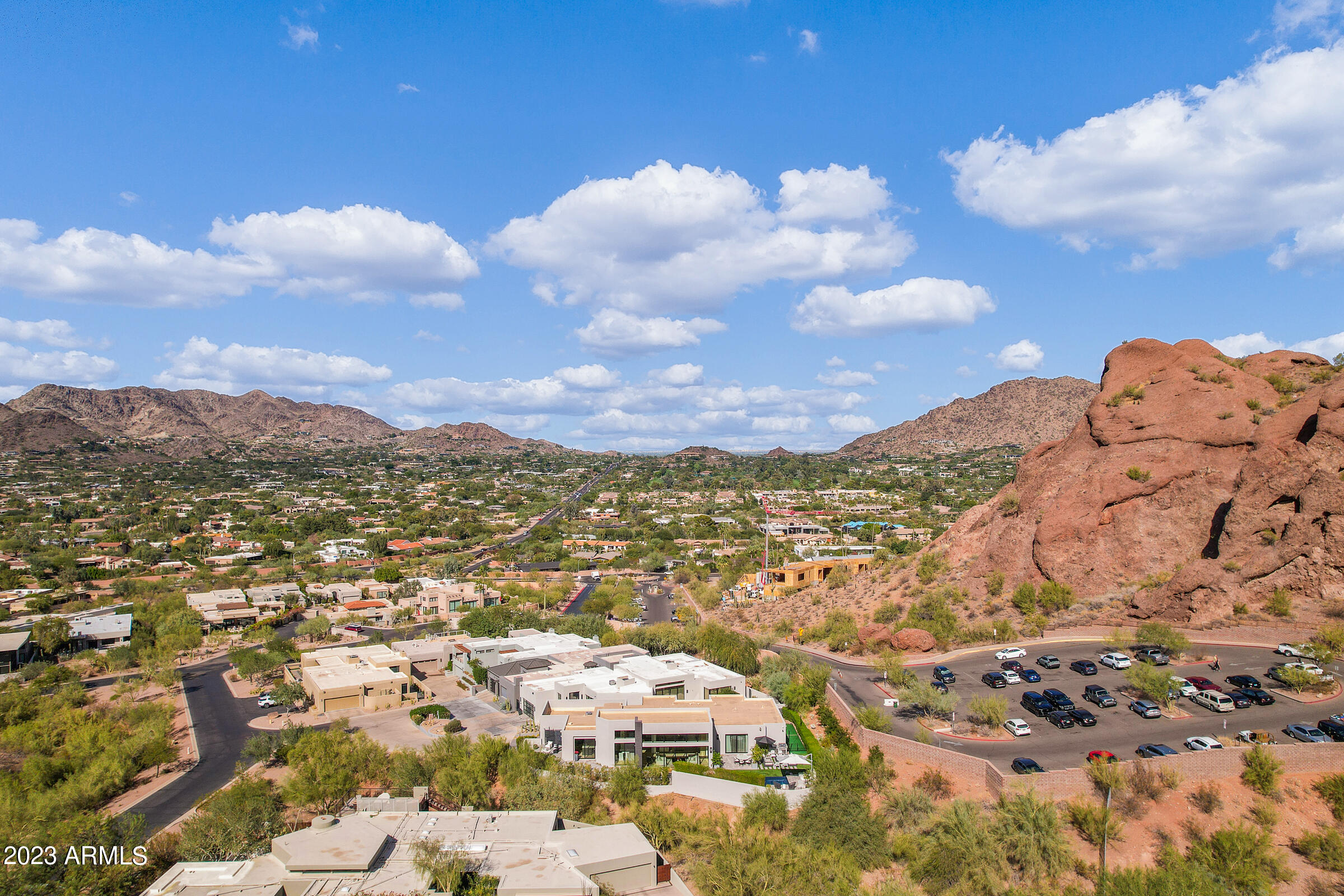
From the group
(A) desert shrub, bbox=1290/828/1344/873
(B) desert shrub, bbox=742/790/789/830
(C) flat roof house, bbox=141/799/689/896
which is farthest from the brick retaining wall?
(C) flat roof house, bbox=141/799/689/896

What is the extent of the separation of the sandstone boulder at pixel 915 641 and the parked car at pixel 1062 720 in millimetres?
12120

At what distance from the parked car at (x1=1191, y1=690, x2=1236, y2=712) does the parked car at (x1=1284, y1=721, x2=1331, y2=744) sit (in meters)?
2.37

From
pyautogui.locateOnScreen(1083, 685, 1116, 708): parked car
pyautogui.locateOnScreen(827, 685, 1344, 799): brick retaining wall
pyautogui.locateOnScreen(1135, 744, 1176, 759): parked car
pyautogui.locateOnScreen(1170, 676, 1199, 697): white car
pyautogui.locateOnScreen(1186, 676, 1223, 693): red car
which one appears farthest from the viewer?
pyautogui.locateOnScreen(1083, 685, 1116, 708): parked car

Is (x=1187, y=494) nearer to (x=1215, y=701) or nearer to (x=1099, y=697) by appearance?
(x=1215, y=701)

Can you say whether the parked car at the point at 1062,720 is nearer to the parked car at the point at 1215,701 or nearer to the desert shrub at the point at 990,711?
the desert shrub at the point at 990,711

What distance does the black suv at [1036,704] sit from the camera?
30.6 m

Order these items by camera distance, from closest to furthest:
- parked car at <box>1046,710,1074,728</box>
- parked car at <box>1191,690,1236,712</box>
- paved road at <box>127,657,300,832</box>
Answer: parked car at <box>1191,690,1236,712</box>
paved road at <box>127,657,300,832</box>
parked car at <box>1046,710,1074,728</box>

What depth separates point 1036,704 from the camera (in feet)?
102

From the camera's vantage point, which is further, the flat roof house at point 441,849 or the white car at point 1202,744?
the white car at point 1202,744

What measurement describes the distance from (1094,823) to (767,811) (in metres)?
10.7

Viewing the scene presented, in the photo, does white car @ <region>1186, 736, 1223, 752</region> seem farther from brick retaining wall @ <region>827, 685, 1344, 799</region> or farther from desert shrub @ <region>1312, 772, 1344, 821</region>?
desert shrub @ <region>1312, 772, 1344, 821</region>

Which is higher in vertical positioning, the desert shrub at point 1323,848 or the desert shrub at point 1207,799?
the desert shrub at point 1207,799

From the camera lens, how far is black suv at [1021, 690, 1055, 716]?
30562 millimetres

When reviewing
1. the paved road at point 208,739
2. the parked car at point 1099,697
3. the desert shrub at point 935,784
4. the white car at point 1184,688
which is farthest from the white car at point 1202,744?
the paved road at point 208,739
